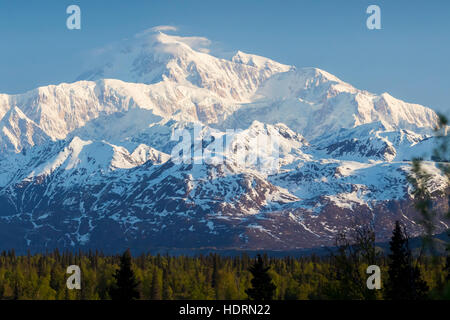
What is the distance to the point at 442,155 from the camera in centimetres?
6075
